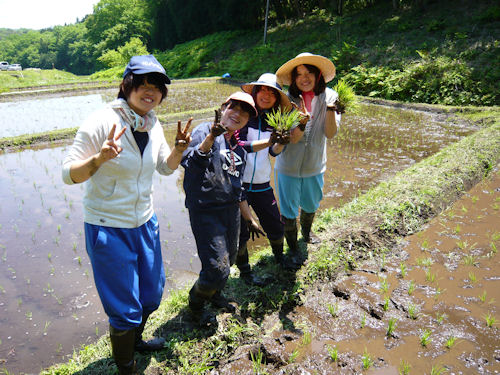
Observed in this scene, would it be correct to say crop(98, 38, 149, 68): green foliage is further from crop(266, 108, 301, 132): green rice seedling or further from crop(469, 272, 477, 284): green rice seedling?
crop(469, 272, 477, 284): green rice seedling

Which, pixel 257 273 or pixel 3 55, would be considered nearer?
pixel 257 273

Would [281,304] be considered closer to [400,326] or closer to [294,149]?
[400,326]

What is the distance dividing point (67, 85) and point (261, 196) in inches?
741

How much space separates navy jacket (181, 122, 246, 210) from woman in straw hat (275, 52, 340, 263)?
2.20 feet

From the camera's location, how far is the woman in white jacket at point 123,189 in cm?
171

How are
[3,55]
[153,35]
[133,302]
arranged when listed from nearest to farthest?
1. [133,302]
2. [153,35]
3. [3,55]

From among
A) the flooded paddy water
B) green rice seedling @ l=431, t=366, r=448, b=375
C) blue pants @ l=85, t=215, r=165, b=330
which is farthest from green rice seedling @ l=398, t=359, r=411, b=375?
blue pants @ l=85, t=215, r=165, b=330

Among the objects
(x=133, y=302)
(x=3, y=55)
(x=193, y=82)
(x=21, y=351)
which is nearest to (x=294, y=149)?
(x=133, y=302)

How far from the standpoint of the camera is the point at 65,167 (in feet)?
5.30

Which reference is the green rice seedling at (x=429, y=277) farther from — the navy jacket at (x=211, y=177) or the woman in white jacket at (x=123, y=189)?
the woman in white jacket at (x=123, y=189)

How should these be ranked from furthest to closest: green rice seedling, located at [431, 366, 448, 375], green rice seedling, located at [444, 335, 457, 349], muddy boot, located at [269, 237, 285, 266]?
muddy boot, located at [269, 237, 285, 266] < green rice seedling, located at [444, 335, 457, 349] < green rice seedling, located at [431, 366, 448, 375]

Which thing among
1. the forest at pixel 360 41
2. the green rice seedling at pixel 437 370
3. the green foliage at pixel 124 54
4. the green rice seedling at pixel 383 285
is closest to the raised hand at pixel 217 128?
the green rice seedling at pixel 437 370

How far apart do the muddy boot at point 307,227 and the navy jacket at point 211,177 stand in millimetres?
1265

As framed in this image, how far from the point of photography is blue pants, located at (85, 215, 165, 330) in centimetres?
175
